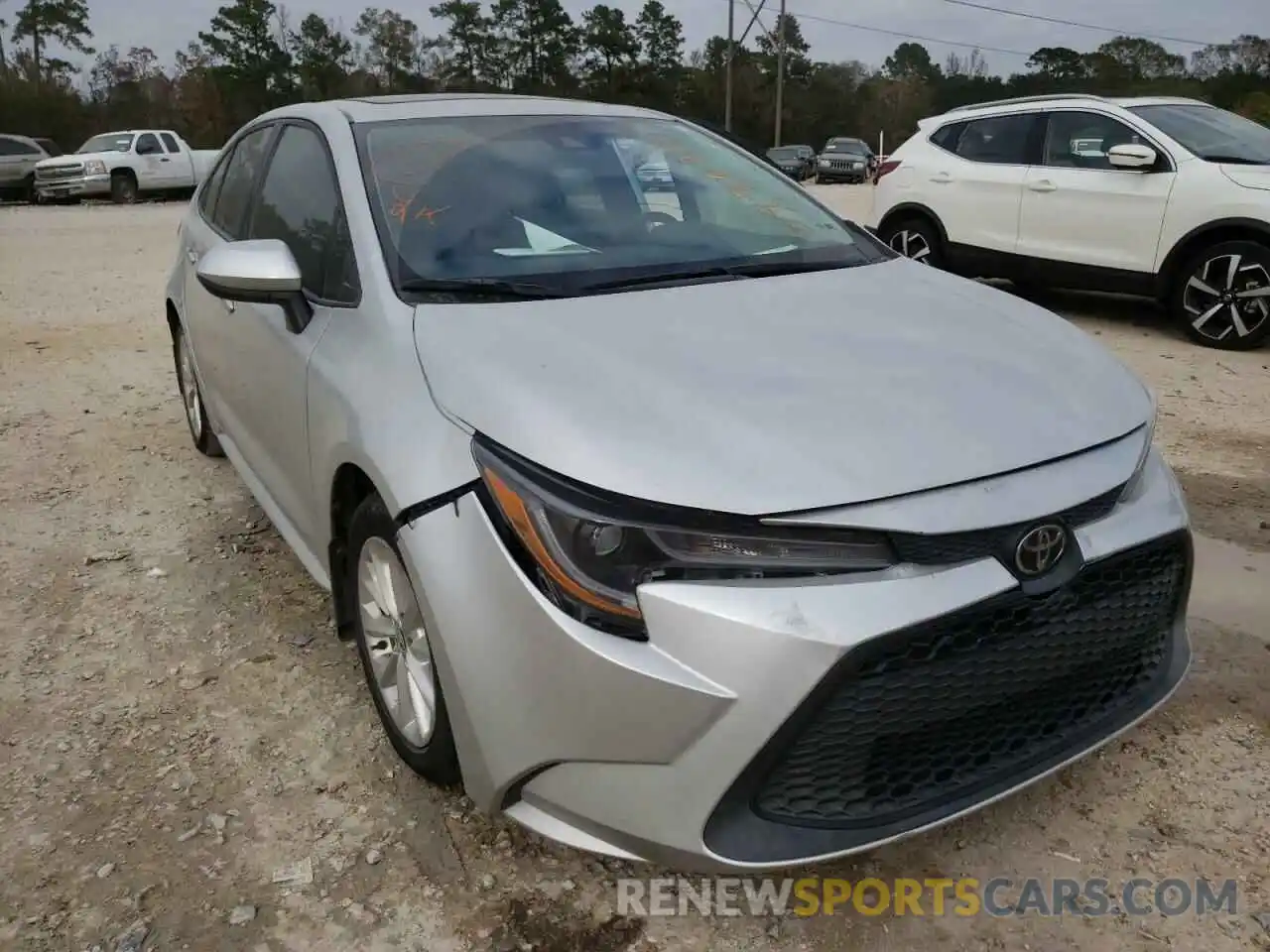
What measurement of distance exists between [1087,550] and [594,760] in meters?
0.98

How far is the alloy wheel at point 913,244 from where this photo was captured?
836 cm

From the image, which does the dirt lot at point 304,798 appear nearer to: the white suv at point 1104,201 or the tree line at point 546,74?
the white suv at point 1104,201

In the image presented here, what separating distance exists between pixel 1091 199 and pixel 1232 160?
854 millimetres

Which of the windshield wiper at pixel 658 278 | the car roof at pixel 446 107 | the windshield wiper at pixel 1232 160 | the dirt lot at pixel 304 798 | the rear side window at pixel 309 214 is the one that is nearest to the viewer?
the dirt lot at pixel 304 798

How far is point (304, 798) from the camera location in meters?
2.47

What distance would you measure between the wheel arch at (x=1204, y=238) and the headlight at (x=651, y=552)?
6.03 m

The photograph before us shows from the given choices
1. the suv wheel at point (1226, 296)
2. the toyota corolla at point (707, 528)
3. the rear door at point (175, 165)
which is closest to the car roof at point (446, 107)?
the toyota corolla at point (707, 528)

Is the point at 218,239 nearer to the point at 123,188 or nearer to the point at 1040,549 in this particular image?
the point at 1040,549

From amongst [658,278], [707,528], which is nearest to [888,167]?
[658,278]

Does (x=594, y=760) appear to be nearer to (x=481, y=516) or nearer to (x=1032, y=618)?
(x=481, y=516)

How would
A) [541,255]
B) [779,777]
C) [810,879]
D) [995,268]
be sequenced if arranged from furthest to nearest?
[995,268], [541,255], [810,879], [779,777]

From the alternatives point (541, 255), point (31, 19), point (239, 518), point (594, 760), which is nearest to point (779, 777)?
point (594, 760)

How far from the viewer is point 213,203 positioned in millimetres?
4176

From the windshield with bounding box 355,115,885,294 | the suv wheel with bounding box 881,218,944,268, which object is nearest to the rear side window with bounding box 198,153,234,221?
the windshield with bounding box 355,115,885,294
